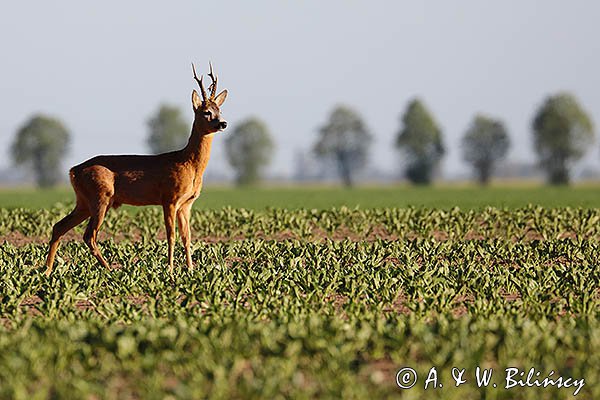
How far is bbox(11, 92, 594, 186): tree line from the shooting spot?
92438 mm

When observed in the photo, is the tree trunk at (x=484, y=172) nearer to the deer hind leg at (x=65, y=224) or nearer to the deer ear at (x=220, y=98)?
the deer ear at (x=220, y=98)

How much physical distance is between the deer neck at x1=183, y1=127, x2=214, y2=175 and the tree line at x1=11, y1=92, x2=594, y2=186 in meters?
75.4

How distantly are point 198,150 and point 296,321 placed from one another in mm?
5569

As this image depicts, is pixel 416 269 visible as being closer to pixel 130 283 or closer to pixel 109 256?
pixel 130 283

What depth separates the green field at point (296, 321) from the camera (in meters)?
6.86

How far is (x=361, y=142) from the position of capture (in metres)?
108

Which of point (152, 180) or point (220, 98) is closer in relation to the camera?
point (220, 98)

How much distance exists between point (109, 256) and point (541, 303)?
7.41 m

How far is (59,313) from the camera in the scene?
32.4 feet

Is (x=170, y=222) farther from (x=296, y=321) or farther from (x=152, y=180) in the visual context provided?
(x=296, y=321)

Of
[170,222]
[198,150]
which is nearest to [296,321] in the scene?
[170,222]

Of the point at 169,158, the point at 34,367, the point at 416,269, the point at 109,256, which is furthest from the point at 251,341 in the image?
the point at 109,256

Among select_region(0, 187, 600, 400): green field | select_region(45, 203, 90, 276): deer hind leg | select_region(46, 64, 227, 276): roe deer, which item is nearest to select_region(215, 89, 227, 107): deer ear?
select_region(46, 64, 227, 276): roe deer

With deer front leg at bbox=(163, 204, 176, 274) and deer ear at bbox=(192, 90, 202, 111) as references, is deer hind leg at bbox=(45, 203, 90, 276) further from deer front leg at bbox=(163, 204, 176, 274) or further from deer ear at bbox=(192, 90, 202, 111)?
deer ear at bbox=(192, 90, 202, 111)
